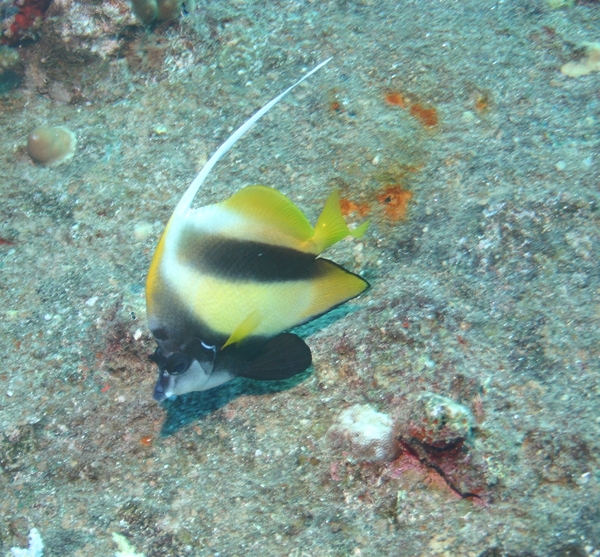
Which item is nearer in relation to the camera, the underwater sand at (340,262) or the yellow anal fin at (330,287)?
the yellow anal fin at (330,287)

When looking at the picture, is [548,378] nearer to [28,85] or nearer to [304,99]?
[304,99]

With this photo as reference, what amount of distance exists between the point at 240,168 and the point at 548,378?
2.08 metres

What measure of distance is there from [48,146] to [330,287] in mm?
2766

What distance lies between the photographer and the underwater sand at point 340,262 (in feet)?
6.59

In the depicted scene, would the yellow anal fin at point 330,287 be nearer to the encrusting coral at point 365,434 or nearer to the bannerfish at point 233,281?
the bannerfish at point 233,281

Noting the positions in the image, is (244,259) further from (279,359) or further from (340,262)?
(340,262)

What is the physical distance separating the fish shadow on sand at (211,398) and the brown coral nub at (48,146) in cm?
221

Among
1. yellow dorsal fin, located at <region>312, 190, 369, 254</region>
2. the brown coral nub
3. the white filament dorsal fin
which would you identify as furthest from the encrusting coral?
the brown coral nub

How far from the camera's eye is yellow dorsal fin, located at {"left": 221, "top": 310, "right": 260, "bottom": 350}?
1741 millimetres

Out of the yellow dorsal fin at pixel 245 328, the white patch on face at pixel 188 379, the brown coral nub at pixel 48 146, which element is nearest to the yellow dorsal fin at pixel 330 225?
the yellow dorsal fin at pixel 245 328

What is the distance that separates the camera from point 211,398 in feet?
7.87

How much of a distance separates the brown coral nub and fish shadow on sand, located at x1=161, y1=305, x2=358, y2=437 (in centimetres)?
221

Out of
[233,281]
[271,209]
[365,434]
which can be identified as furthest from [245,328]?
[365,434]

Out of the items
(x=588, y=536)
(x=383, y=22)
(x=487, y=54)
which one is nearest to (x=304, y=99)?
(x=383, y=22)
